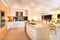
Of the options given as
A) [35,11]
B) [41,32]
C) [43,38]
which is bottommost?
[43,38]

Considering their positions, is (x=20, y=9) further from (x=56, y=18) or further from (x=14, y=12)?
(x=56, y=18)

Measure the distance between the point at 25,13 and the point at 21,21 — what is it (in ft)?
3.79

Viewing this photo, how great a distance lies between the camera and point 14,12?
422 inches

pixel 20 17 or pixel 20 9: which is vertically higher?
pixel 20 9

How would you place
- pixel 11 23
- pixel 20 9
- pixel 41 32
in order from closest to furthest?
pixel 41 32 → pixel 11 23 → pixel 20 9

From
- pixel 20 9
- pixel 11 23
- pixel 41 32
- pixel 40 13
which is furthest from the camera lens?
pixel 40 13

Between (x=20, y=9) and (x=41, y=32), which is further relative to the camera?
(x=20, y=9)

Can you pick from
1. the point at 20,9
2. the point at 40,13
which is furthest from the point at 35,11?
the point at 20,9

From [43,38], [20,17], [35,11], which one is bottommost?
[43,38]

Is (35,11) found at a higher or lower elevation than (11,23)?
higher

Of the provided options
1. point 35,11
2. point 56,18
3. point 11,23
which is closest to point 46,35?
point 11,23

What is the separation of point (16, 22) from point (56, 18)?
547 cm

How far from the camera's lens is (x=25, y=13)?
→ 1126 centimetres

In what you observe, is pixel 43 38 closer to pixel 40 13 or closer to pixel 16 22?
pixel 16 22
